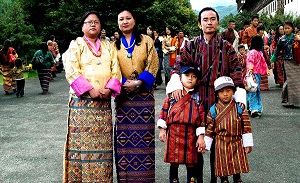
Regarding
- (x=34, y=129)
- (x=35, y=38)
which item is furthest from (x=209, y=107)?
(x=35, y=38)

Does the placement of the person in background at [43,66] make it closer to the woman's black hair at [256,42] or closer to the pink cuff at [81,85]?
the woman's black hair at [256,42]

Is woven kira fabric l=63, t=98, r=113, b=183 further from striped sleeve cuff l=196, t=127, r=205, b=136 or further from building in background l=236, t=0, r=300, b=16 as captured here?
building in background l=236, t=0, r=300, b=16

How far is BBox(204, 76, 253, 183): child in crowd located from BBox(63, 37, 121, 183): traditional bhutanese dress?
39.7 inches

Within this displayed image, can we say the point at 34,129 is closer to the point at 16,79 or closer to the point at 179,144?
the point at 179,144

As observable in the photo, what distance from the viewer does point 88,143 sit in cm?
461

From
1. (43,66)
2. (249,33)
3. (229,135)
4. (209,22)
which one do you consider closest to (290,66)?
(249,33)

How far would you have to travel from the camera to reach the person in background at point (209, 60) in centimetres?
461

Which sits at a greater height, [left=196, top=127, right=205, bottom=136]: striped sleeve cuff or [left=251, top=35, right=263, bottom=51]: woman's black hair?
[left=251, top=35, right=263, bottom=51]: woman's black hair

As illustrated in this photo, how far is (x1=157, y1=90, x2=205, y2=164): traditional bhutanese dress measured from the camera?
183 inches

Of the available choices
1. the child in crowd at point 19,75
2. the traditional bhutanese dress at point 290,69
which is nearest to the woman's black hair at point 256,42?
the traditional bhutanese dress at point 290,69

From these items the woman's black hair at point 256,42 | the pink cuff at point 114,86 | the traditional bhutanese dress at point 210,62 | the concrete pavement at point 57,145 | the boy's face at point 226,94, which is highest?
the woman's black hair at point 256,42

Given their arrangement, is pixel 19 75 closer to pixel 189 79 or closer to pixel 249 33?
pixel 249 33

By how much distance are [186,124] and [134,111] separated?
1.84ft

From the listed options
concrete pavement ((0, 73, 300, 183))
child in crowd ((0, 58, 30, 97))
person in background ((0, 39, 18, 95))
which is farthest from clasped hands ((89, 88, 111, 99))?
person in background ((0, 39, 18, 95))
